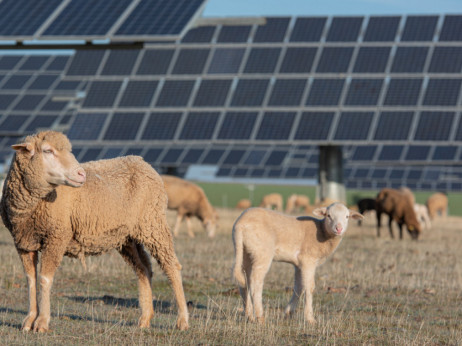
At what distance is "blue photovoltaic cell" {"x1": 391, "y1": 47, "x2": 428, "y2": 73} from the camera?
80.4 ft

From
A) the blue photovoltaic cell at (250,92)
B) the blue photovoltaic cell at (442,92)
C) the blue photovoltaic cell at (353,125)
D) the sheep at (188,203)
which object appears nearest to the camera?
the sheep at (188,203)

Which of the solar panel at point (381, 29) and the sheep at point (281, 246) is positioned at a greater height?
the solar panel at point (381, 29)

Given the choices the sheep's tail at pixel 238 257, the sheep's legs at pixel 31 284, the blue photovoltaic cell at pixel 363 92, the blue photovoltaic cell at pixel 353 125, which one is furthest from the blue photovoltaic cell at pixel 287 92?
the sheep's legs at pixel 31 284

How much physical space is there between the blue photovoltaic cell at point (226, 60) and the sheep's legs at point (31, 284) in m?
19.3

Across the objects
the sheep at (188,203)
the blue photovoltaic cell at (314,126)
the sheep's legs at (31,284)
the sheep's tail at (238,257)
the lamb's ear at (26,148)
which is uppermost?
the blue photovoltaic cell at (314,126)

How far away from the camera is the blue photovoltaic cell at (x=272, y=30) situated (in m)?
26.8

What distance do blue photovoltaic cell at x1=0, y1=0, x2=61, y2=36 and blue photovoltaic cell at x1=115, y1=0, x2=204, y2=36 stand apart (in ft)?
6.70

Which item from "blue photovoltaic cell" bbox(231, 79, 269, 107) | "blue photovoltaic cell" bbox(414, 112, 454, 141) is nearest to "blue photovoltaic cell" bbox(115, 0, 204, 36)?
"blue photovoltaic cell" bbox(231, 79, 269, 107)

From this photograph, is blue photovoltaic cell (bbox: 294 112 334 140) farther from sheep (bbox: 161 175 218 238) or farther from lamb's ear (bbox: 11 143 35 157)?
lamb's ear (bbox: 11 143 35 157)

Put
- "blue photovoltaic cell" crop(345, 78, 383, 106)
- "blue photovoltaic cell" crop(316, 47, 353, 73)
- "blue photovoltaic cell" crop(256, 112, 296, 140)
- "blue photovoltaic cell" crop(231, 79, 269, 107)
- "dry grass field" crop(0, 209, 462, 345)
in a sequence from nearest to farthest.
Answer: "dry grass field" crop(0, 209, 462, 345) → "blue photovoltaic cell" crop(256, 112, 296, 140) → "blue photovoltaic cell" crop(345, 78, 383, 106) → "blue photovoltaic cell" crop(231, 79, 269, 107) → "blue photovoltaic cell" crop(316, 47, 353, 73)

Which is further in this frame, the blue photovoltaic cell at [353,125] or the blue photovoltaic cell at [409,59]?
the blue photovoltaic cell at [409,59]

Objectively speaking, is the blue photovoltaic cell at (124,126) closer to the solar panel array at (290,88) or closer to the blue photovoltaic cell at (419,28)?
the solar panel array at (290,88)

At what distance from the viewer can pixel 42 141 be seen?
20.8 ft

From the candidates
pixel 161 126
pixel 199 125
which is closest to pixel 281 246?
pixel 199 125
